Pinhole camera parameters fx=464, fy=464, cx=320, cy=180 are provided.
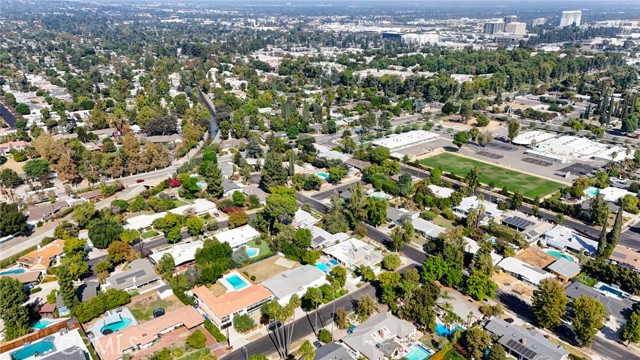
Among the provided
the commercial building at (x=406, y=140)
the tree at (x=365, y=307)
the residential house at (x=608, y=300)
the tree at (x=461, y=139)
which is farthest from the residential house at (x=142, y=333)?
the tree at (x=461, y=139)

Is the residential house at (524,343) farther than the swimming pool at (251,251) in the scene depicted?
No

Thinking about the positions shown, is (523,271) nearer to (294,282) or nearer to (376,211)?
(376,211)

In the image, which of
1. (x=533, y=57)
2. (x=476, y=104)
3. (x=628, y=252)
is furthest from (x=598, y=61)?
(x=628, y=252)

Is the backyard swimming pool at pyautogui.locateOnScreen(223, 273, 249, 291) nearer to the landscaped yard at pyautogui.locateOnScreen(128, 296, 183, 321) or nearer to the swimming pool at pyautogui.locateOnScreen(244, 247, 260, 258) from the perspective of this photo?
the swimming pool at pyautogui.locateOnScreen(244, 247, 260, 258)

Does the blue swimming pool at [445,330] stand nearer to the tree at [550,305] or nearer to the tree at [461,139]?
the tree at [550,305]

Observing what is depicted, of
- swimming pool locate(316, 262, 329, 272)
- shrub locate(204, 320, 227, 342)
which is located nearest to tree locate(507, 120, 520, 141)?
swimming pool locate(316, 262, 329, 272)

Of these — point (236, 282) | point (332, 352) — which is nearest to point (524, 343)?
point (332, 352)

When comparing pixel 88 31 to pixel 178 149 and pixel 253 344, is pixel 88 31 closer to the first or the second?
pixel 178 149
